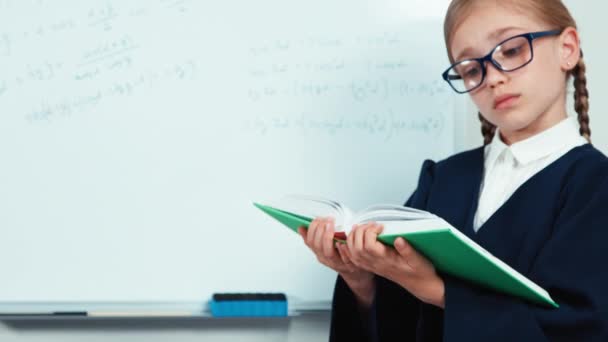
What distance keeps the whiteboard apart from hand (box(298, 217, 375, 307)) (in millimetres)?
305

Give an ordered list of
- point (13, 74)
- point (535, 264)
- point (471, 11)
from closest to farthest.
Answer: point (535, 264)
point (471, 11)
point (13, 74)

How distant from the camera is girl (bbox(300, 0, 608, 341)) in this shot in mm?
965

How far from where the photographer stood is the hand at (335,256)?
104cm

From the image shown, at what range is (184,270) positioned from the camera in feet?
4.96

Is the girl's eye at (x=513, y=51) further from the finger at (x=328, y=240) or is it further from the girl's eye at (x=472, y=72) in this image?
the finger at (x=328, y=240)

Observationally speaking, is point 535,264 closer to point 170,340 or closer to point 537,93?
point 537,93

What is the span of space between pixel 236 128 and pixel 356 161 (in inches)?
11.0

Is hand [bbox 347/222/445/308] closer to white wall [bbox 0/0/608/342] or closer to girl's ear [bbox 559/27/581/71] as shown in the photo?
girl's ear [bbox 559/27/581/71]

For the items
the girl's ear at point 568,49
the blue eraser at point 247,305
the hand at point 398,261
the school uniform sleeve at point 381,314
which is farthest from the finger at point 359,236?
the blue eraser at point 247,305

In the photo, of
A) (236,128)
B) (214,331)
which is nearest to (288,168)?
(236,128)

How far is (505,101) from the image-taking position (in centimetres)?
111

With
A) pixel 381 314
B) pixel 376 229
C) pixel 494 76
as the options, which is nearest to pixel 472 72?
pixel 494 76

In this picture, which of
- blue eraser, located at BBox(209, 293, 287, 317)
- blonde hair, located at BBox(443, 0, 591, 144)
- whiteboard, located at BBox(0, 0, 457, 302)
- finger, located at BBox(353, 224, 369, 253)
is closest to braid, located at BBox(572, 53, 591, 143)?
blonde hair, located at BBox(443, 0, 591, 144)

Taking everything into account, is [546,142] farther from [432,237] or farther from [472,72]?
[432,237]
